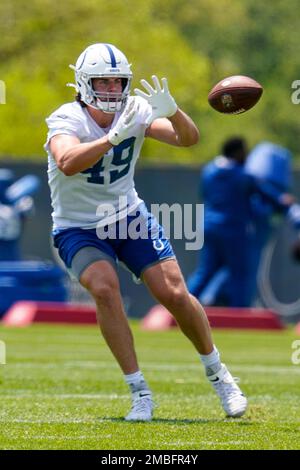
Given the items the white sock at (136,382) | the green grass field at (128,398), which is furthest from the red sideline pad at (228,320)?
the white sock at (136,382)

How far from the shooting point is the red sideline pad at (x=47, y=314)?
49.2 ft

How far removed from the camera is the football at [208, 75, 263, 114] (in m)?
6.48

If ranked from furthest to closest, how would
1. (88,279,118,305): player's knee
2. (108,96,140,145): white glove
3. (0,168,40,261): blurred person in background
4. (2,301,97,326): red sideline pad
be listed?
(0,168,40,261): blurred person in background
(2,301,97,326): red sideline pad
(88,279,118,305): player's knee
(108,96,140,145): white glove

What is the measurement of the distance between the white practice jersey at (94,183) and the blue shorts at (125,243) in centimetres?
4

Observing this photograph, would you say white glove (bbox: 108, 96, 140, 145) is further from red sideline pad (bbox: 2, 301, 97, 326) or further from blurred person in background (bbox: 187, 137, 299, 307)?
red sideline pad (bbox: 2, 301, 97, 326)

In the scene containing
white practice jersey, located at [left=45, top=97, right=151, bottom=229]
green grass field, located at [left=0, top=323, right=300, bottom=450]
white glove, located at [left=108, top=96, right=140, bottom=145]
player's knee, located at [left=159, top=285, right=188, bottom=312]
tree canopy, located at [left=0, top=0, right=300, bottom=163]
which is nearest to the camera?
green grass field, located at [left=0, top=323, right=300, bottom=450]

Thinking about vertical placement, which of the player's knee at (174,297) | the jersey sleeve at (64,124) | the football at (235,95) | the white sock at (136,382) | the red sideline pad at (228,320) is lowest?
the red sideline pad at (228,320)

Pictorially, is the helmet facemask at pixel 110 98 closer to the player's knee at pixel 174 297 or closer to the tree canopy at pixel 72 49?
the player's knee at pixel 174 297

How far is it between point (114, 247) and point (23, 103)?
1877 centimetres

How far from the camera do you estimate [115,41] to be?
2491 centimetres

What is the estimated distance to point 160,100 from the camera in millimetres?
6270

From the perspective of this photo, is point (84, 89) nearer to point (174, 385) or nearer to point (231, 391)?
point (231, 391)

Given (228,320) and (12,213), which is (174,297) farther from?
(12,213)

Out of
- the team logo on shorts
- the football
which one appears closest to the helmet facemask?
the football
